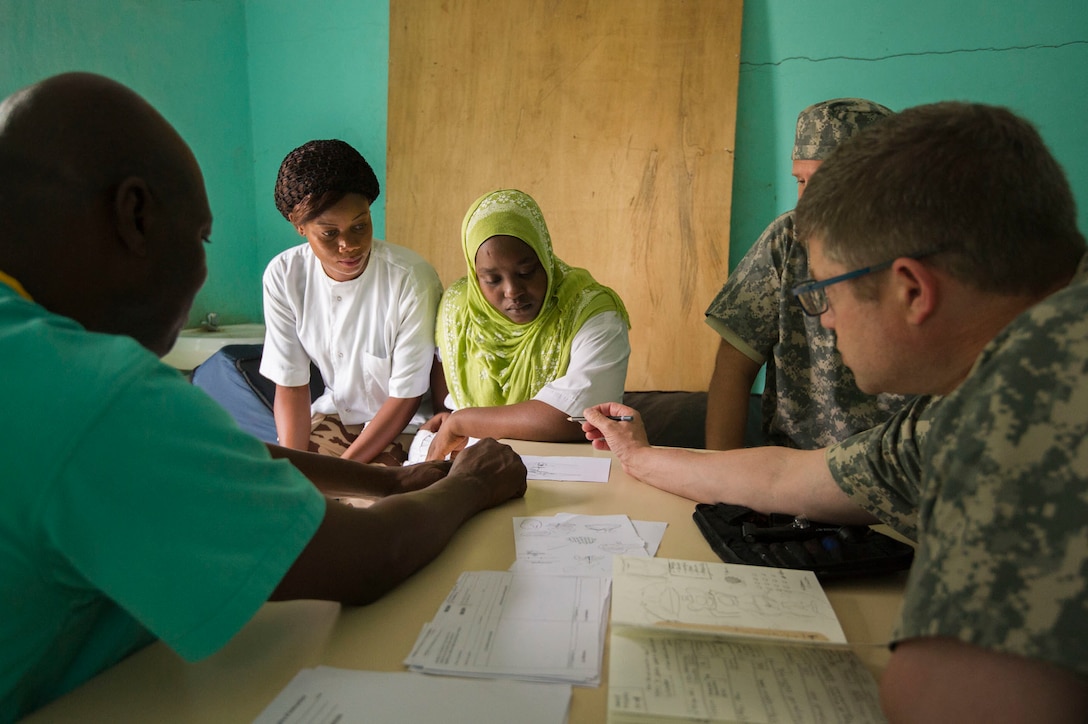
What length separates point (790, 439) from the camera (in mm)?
1967

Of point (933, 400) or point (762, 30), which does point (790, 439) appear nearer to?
point (933, 400)

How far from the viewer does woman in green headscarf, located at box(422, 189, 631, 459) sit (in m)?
1.93

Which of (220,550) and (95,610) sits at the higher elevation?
(220,550)

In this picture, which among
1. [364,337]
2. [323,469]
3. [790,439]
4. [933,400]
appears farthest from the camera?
[364,337]

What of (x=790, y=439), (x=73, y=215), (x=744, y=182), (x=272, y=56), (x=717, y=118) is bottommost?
(x=790, y=439)

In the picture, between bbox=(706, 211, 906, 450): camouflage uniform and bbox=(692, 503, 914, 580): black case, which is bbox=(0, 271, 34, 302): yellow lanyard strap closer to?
bbox=(692, 503, 914, 580): black case

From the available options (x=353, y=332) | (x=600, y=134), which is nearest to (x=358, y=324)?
(x=353, y=332)

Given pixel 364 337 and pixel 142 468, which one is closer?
pixel 142 468

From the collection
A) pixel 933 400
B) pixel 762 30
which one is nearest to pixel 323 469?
pixel 933 400

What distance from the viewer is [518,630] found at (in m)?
0.83

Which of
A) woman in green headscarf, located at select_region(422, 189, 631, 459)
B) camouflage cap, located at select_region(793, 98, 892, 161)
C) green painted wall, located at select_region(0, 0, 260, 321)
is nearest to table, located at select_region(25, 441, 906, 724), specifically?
woman in green headscarf, located at select_region(422, 189, 631, 459)

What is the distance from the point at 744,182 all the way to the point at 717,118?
287mm

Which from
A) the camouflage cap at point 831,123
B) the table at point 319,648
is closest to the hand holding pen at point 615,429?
the table at point 319,648

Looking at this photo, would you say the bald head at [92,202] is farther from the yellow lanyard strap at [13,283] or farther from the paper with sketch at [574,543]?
the paper with sketch at [574,543]
